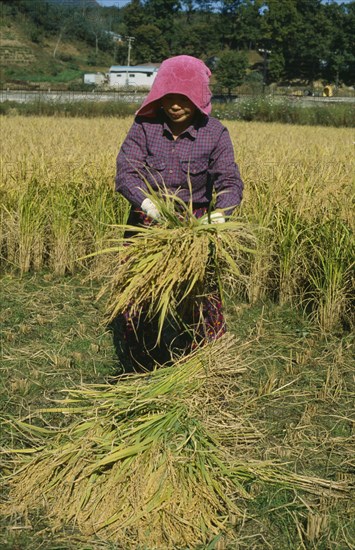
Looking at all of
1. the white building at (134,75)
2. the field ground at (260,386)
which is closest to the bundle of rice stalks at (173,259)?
the field ground at (260,386)

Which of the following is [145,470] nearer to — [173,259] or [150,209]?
[173,259]

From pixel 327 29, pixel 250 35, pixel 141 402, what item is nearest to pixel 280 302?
pixel 141 402

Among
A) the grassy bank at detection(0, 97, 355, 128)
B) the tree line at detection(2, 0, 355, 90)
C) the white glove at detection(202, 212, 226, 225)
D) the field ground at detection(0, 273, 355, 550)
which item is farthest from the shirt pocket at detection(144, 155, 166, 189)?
the tree line at detection(2, 0, 355, 90)

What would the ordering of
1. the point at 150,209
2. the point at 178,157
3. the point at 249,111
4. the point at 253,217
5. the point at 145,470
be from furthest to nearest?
the point at 249,111 → the point at 253,217 → the point at 178,157 → the point at 150,209 → the point at 145,470

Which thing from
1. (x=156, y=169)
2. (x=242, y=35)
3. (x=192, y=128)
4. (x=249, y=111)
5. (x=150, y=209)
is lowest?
(x=249, y=111)

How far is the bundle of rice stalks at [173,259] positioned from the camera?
95.0 inches

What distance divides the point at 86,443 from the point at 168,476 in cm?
30

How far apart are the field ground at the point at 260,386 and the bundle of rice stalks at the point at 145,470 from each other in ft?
0.23

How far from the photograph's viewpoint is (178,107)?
2.95 metres

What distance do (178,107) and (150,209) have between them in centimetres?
51

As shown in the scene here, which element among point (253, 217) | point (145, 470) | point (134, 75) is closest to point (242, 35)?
point (134, 75)

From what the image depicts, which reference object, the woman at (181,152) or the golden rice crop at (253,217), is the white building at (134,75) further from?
the woman at (181,152)

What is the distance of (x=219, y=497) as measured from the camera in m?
2.29

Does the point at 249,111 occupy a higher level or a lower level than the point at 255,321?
higher
